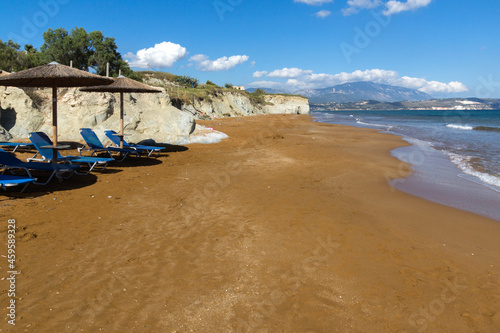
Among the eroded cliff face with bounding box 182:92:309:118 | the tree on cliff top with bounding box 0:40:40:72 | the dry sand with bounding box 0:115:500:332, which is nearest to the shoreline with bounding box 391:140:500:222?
the dry sand with bounding box 0:115:500:332

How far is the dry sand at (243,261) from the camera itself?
8.98 feet

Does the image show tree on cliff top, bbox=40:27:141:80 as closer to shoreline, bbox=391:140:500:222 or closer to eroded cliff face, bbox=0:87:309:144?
eroded cliff face, bbox=0:87:309:144

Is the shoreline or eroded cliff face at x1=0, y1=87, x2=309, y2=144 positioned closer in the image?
the shoreline

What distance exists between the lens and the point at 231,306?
113 inches

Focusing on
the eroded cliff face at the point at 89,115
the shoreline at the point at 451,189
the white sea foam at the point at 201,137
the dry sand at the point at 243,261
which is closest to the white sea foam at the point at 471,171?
the shoreline at the point at 451,189

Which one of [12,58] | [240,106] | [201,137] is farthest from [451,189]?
[240,106]

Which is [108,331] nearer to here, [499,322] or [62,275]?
[62,275]

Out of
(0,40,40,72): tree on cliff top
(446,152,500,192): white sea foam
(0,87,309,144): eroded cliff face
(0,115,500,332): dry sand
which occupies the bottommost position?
(0,115,500,332): dry sand

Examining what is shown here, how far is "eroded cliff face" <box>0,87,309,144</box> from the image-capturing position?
11.9 m

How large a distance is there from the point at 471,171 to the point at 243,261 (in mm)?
10655

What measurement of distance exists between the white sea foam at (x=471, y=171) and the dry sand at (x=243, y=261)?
4010mm

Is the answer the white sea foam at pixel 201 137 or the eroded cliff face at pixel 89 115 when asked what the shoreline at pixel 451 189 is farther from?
the eroded cliff face at pixel 89 115

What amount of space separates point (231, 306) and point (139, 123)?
40.8ft

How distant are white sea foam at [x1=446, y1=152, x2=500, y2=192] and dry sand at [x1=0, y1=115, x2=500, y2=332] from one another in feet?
13.2
